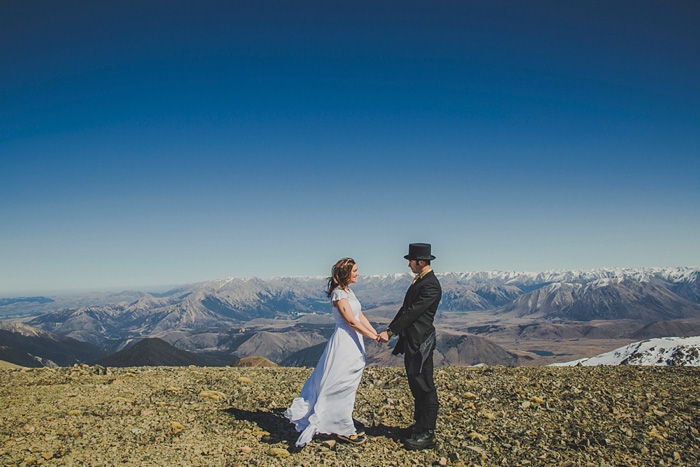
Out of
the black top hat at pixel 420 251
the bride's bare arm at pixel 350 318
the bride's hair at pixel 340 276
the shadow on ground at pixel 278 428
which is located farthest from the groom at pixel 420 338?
the bride's hair at pixel 340 276

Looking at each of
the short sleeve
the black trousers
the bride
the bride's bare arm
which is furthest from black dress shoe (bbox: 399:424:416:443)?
the short sleeve

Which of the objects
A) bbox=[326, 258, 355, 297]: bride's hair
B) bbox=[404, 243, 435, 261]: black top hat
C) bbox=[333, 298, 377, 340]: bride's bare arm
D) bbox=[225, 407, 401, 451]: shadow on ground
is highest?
bbox=[404, 243, 435, 261]: black top hat

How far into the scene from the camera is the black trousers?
725 cm

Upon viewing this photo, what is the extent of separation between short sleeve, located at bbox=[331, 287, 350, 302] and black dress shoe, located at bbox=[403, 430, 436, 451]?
3.05 metres

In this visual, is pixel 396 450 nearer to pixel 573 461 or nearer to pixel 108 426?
pixel 573 461

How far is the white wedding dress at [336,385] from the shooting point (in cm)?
733

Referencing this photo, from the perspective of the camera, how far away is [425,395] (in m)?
7.36

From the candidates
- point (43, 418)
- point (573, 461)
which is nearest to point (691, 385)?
point (573, 461)

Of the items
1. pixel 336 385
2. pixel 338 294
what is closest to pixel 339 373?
pixel 336 385

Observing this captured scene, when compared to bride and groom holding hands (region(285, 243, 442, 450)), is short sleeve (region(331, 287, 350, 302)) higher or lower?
higher

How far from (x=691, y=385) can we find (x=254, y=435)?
12.9m

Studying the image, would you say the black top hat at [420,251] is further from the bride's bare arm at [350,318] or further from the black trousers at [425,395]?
the black trousers at [425,395]

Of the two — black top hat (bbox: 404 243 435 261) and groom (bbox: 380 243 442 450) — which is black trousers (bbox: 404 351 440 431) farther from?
black top hat (bbox: 404 243 435 261)

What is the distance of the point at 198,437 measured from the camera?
7879mm
